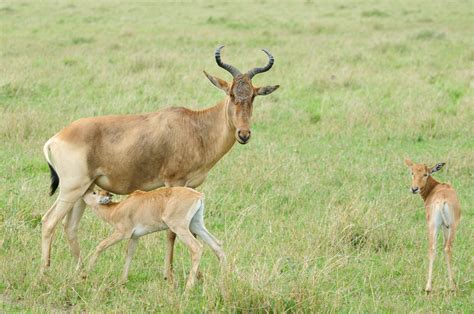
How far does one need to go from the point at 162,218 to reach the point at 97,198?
0.66 metres

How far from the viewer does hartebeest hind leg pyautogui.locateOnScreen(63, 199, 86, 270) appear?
645cm

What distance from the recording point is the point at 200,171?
21.7ft

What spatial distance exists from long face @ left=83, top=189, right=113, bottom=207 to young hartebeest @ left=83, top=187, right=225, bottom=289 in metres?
0.06

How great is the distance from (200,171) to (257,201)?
1.75 meters

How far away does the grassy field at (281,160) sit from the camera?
5.65m

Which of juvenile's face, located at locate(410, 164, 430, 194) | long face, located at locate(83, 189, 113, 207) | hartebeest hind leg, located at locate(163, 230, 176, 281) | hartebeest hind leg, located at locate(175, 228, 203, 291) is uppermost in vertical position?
juvenile's face, located at locate(410, 164, 430, 194)

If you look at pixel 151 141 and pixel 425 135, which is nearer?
pixel 151 141

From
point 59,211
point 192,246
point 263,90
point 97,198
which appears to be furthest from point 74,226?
point 263,90

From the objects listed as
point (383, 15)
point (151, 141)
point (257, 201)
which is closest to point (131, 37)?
point (383, 15)

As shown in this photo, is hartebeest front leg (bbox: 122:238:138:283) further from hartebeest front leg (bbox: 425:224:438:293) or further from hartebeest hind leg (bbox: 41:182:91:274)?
hartebeest front leg (bbox: 425:224:438:293)

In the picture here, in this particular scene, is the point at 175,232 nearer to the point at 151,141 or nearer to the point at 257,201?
the point at 151,141

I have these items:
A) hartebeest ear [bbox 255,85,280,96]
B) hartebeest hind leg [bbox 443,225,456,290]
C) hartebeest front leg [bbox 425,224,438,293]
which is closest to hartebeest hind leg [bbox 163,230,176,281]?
hartebeest ear [bbox 255,85,280,96]

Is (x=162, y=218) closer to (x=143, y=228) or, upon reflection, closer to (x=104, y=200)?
(x=143, y=228)

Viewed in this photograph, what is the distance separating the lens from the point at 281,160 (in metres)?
9.62
